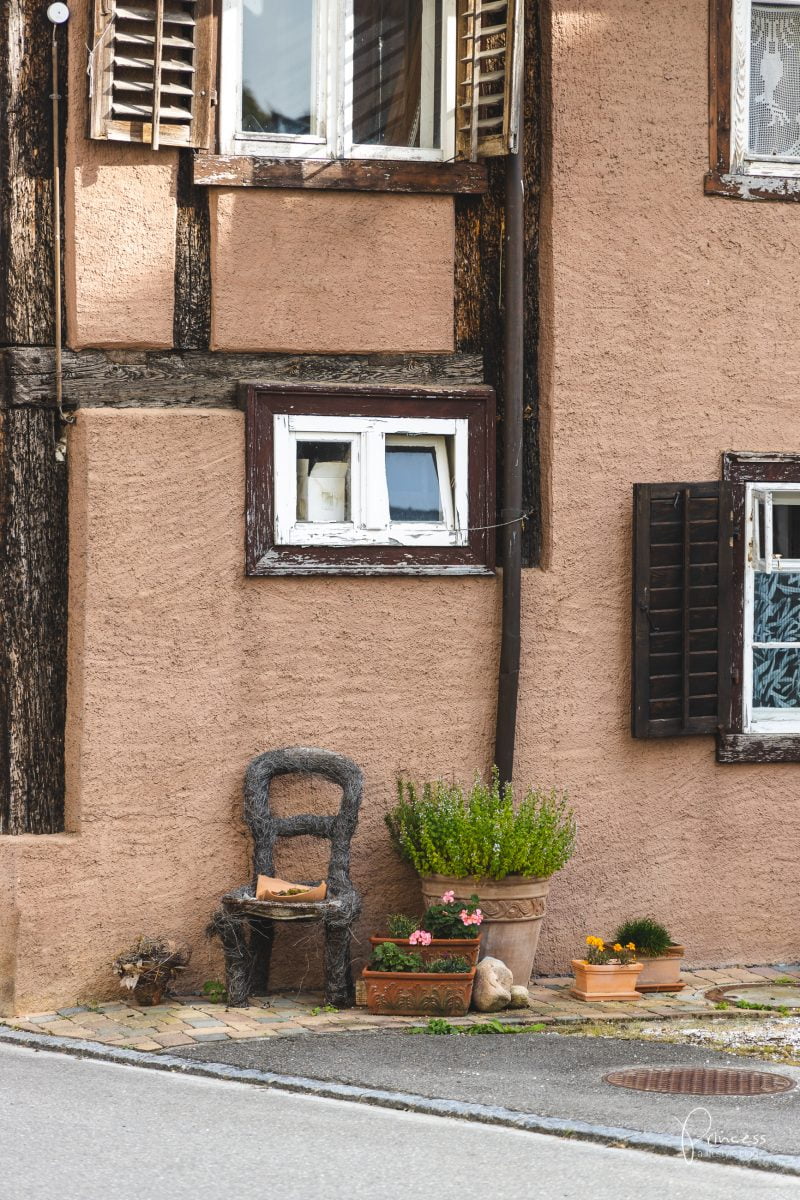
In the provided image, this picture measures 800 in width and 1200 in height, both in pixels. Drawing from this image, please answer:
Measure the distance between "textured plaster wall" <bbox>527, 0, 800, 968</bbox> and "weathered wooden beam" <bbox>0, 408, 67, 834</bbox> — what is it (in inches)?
92.6

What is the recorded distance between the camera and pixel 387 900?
951cm

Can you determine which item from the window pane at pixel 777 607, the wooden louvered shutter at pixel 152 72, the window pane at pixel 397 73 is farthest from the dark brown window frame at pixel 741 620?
the wooden louvered shutter at pixel 152 72

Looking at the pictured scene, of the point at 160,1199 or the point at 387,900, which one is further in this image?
the point at 387,900

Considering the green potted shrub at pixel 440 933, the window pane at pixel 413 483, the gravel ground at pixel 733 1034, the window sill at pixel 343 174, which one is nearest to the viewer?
the gravel ground at pixel 733 1034

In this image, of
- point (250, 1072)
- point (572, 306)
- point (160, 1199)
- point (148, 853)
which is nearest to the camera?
point (160, 1199)

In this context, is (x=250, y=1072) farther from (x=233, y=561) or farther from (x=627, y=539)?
(x=627, y=539)

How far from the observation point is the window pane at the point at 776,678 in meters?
10.2

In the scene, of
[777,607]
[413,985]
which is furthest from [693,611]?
[413,985]

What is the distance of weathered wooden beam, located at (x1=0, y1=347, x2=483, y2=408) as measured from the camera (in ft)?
29.8

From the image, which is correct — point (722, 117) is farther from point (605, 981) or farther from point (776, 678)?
point (605, 981)

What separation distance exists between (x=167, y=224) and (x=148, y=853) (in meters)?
3.01

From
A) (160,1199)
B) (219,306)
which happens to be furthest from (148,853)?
(160,1199)

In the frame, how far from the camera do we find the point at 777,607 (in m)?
10.3

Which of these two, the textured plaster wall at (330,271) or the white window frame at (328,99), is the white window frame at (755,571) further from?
the white window frame at (328,99)
